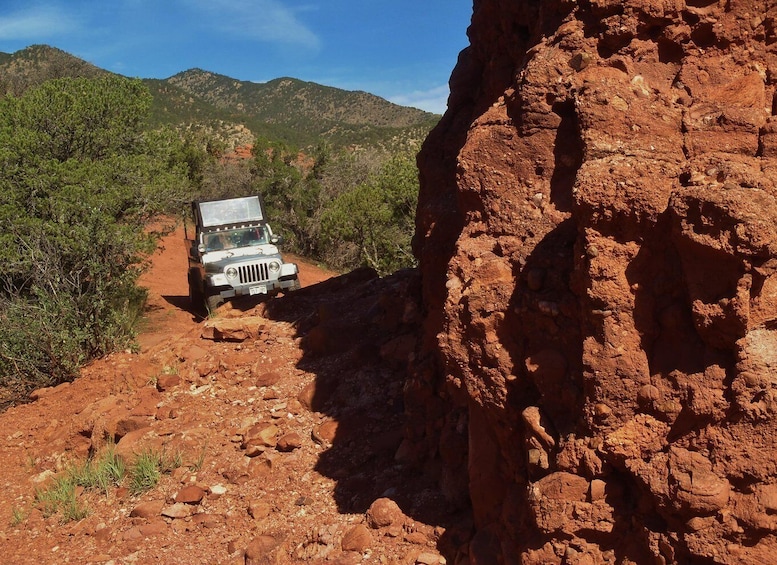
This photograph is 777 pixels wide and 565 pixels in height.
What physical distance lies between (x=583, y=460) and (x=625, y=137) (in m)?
1.64

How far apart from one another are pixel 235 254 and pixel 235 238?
0.49 m

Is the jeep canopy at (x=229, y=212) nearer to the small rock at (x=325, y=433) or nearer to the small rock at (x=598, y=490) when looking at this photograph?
the small rock at (x=325, y=433)

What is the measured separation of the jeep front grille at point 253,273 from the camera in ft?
44.5

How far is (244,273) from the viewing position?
13570mm

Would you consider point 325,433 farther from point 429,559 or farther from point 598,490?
point 598,490

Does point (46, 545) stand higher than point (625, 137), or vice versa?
point (625, 137)

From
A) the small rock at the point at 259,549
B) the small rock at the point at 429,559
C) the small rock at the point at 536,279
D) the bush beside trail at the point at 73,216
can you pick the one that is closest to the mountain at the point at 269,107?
the bush beside trail at the point at 73,216

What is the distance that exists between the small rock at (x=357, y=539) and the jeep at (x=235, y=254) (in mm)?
9417

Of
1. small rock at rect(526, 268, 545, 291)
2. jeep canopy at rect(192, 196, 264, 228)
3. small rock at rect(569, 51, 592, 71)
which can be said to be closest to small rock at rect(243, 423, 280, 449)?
small rock at rect(526, 268, 545, 291)

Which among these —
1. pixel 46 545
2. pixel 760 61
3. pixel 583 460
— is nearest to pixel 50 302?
pixel 46 545

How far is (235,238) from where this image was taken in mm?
14516

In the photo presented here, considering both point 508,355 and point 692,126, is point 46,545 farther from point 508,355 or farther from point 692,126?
point 692,126

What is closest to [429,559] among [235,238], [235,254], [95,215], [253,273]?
[95,215]

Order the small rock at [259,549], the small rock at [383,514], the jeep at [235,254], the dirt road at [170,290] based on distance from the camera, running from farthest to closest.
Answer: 1. the dirt road at [170,290]
2. the jeep at [235,254]
3. the small rock at [259,549]
4. the small rock at [383,514]
